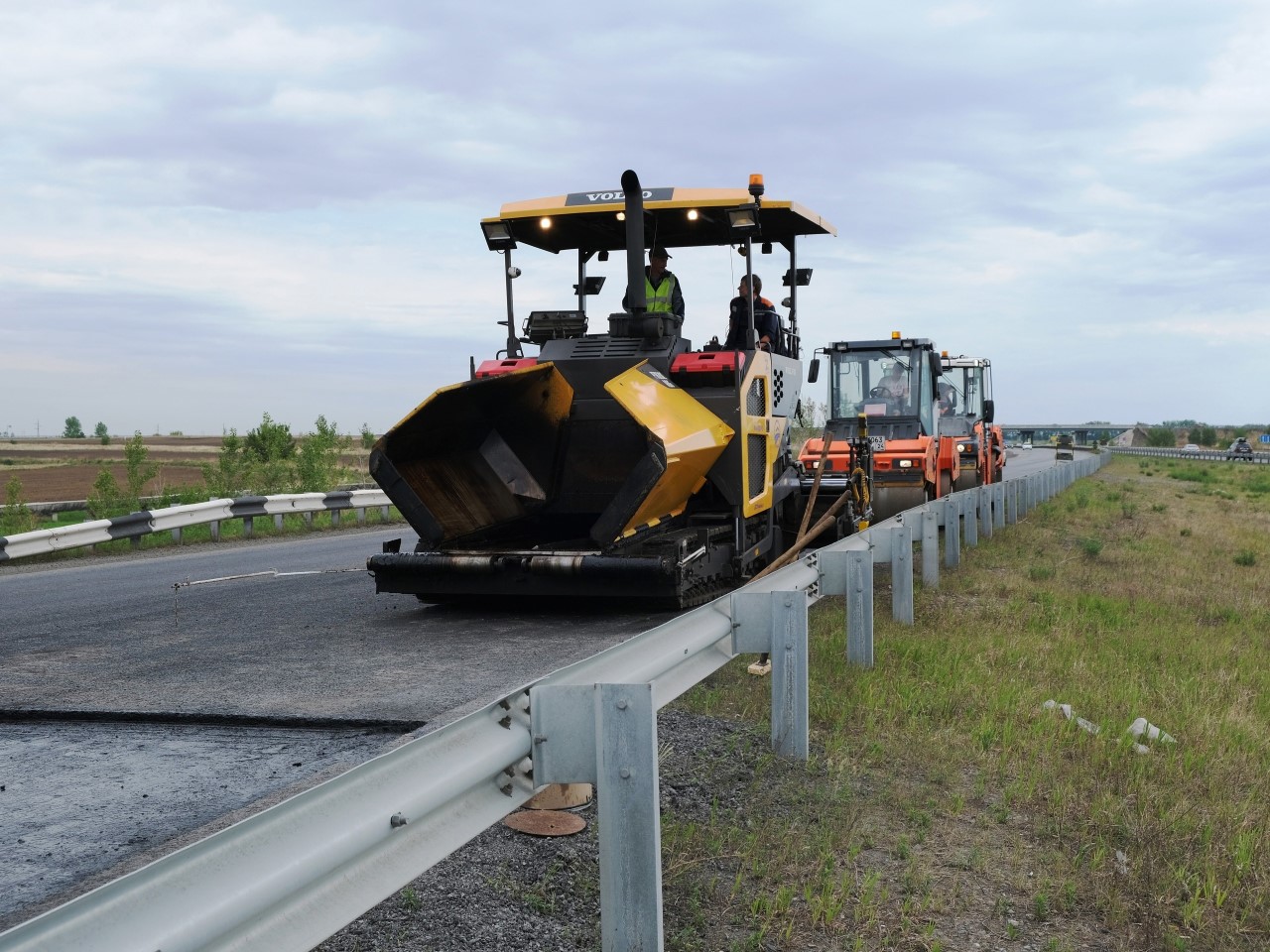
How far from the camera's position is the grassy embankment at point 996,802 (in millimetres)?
3656

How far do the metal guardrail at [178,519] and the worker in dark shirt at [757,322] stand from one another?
5081 mm

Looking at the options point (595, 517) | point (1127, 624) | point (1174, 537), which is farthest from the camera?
point (1174, 537)

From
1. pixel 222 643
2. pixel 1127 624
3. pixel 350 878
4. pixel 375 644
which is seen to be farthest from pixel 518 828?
pixel 1127 624

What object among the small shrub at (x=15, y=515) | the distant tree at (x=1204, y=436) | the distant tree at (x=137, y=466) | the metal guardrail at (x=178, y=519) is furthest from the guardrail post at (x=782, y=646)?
the distant tree at (x=1204, y=436)

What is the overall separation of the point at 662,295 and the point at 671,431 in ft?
7.17

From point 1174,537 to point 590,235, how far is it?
36.6ft

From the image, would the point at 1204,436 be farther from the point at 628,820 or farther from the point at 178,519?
the point at 628,820

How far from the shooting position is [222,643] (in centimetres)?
808

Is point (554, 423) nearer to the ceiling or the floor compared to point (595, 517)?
nearer to the ceiling

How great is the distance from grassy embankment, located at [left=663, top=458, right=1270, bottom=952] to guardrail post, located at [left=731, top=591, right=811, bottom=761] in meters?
0.15

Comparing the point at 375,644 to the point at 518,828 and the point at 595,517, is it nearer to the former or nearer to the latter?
the point at 595,517

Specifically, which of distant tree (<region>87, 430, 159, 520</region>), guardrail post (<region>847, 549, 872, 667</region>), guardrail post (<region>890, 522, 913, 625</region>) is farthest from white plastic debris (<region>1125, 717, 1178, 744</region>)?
distant tree (<region>87, 430, 159, 520</region>)

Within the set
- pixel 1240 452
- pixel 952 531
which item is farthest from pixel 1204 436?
pixel 952 531

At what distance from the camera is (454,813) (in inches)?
105
